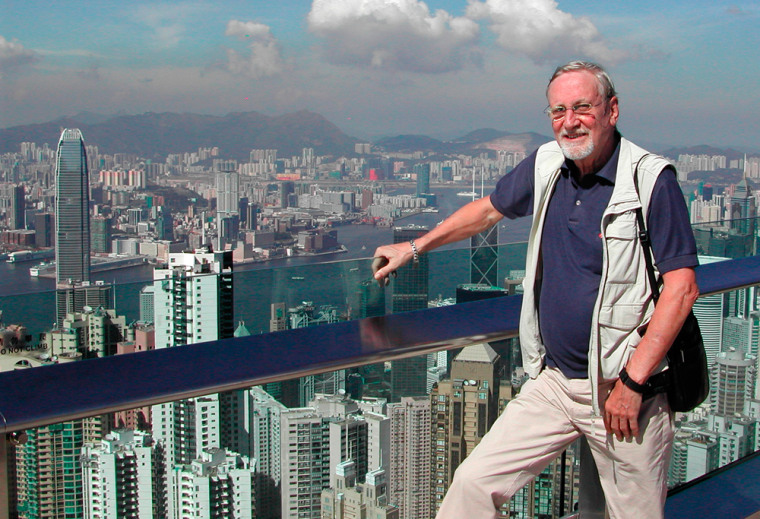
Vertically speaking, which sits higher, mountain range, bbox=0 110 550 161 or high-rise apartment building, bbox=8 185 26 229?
mountain range, bbox=0 110 550 161

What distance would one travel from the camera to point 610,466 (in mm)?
1465

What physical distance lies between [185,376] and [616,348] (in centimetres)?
72

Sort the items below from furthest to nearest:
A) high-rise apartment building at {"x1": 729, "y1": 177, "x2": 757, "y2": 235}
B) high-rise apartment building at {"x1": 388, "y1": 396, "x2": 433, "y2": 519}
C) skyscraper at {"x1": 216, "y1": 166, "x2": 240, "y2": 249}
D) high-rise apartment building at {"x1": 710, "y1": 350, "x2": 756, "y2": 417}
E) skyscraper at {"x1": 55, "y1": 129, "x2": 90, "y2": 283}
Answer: skyscraper at {"x1": 216, "y1": 166, "x2": 240, "y2": 249}, skyscraper at {"x1": 55, "y1": 129, "x2": 90, "y2": 283}, high-rise apartment building at {"x1": 729, "y1": 177, "x2": 757, "y2": 235}, high-rise apartment building at {"x1": 710, "y1": 350, "x2": 756, "y2": 417}, high-rise apartment building at {"x1": 388, "y1": 396, "x2": 433, "y2": 519}

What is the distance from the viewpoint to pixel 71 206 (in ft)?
142

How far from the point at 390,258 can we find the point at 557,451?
53cm

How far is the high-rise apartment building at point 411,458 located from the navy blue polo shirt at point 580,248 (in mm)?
280

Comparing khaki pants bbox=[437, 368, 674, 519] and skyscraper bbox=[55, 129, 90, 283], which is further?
skyscraper bbox=[55, 129, 90, 283]

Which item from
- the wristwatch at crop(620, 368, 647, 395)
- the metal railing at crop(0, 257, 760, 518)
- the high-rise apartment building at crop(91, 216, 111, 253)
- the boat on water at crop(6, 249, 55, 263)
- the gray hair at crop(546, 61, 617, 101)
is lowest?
the boat on water at crop(6, 249, 55, 263)

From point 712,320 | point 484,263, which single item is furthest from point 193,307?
point 712,320

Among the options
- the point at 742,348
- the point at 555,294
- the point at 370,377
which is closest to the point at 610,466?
the point at 555,294

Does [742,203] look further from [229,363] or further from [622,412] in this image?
[229,363]

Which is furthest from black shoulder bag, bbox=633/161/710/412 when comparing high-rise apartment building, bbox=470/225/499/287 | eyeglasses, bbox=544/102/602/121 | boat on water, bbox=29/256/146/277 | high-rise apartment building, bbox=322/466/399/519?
boat on water, bbox=29/256/146/277

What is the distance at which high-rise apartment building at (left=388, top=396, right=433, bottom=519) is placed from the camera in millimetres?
1514

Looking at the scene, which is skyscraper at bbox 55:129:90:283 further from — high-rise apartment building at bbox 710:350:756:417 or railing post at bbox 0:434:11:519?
railing post at bbox 0:434:11:519
